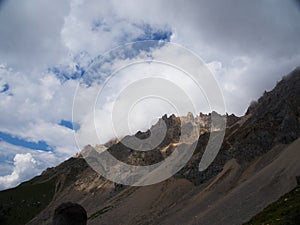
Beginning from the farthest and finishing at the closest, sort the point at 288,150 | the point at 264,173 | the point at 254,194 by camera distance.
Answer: the point at 288,150 → the point at 264,173 → the point at 254,194

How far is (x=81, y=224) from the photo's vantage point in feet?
93.3

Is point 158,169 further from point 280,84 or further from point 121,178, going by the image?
point 280,84

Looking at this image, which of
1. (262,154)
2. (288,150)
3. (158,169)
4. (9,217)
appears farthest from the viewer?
(9,217)

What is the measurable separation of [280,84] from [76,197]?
12445 centimetres

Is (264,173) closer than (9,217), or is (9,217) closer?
(264,173)

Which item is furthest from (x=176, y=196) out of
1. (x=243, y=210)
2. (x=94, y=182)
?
(x=94, y=182)

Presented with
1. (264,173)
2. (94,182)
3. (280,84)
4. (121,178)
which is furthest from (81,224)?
(94,182)

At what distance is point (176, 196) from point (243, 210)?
4567cm

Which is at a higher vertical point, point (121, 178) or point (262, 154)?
point (121, 178)

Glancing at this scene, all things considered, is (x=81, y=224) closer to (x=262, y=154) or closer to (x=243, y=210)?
(x=243, y=210)

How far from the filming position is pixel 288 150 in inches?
3440

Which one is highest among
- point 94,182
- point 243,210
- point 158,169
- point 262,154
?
point 94,182

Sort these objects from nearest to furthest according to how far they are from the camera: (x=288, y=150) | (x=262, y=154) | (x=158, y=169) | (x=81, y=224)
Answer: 1. (x=81, y=224)
2. (x=288, y=150)
3. (x=262, y=154)
4. (x=158, y=169)

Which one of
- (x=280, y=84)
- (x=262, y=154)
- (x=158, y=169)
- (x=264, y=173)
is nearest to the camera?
(x=264, y=173)
